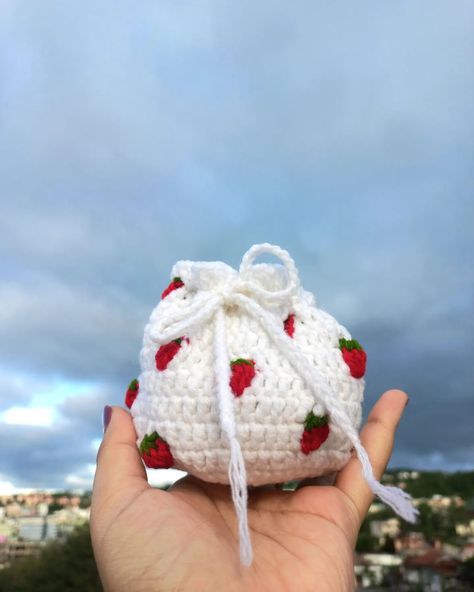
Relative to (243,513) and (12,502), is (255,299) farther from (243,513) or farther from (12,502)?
(12,502)

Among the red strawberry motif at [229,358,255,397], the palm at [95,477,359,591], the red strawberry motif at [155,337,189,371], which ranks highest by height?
the red strawberry motif at [155,337,189,371]

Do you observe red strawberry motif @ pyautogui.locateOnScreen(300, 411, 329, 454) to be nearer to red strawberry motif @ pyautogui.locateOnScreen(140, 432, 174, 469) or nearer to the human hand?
the human hand

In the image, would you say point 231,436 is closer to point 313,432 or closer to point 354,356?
point 313,432

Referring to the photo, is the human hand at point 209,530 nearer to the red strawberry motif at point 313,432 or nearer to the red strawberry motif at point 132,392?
the red strawberry motif at point 132,392

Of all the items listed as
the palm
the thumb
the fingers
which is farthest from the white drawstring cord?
the fingers

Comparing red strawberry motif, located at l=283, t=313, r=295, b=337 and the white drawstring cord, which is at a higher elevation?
red strawberry motif, located at l=283, t=313, r=295, b=337

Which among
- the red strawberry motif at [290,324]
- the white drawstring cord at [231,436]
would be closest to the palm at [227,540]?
the white drawstring cord at [231,436]

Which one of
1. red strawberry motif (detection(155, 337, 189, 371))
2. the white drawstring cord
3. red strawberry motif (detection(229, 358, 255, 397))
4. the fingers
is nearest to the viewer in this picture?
the white drawstring cord
